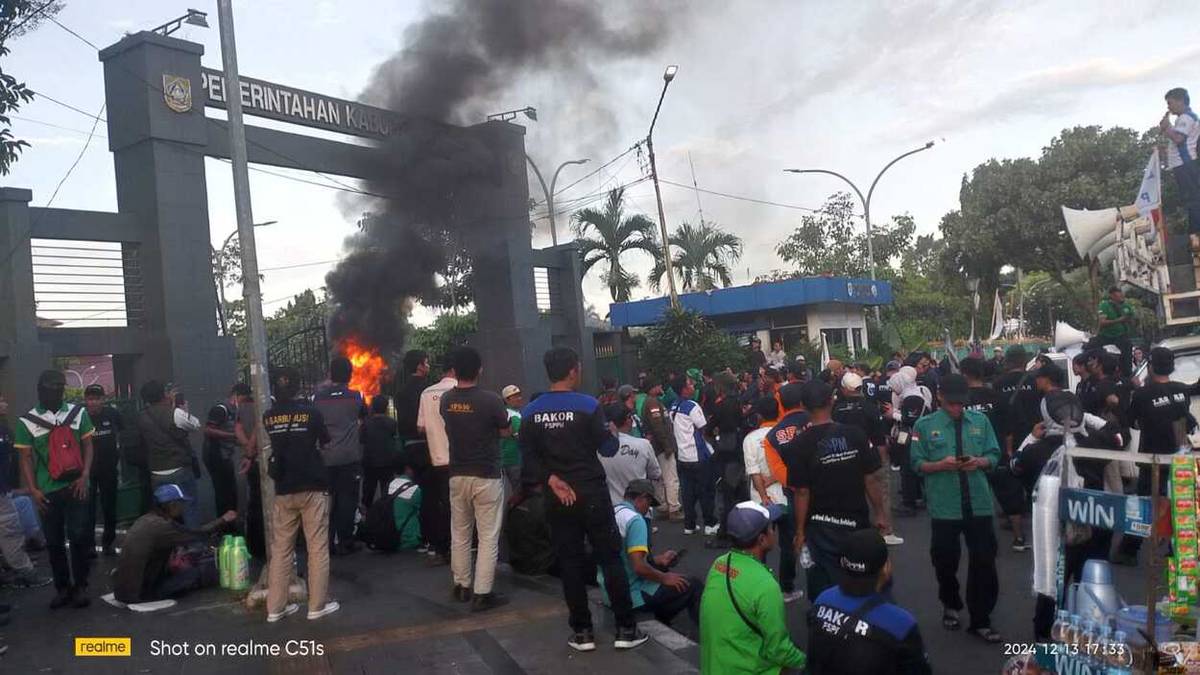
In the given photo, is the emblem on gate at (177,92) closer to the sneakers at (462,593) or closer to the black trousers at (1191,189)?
the sneakers at (462,593)

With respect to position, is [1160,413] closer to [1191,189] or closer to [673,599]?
[673,599]

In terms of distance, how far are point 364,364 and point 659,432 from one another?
8.54 metres

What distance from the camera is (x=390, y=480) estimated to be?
9461mm

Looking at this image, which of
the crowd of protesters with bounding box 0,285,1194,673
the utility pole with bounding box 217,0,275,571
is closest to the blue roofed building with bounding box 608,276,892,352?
the crowd of protesters with bounding box 0,285,1194,673

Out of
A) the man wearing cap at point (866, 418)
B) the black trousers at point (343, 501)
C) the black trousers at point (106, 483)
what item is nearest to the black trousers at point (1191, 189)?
the man wearing cap at point (866, 418)

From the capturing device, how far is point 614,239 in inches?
1143

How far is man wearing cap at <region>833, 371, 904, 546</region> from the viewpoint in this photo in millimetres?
7629

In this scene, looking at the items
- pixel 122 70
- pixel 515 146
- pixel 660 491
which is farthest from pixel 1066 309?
pixel 122 70

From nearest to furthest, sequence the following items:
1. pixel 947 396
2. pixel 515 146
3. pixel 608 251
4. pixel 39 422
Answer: pixel 947 396 → pixel 39 422 → pixel 515 146 → pixel 608 251

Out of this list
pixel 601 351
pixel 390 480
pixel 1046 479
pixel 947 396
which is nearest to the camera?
pixel 1046 479

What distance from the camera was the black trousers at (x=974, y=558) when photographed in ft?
17.8

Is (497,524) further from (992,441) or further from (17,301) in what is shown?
(17,301)

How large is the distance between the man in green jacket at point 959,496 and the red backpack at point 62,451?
19.7ft

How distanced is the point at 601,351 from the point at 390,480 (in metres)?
12.1
